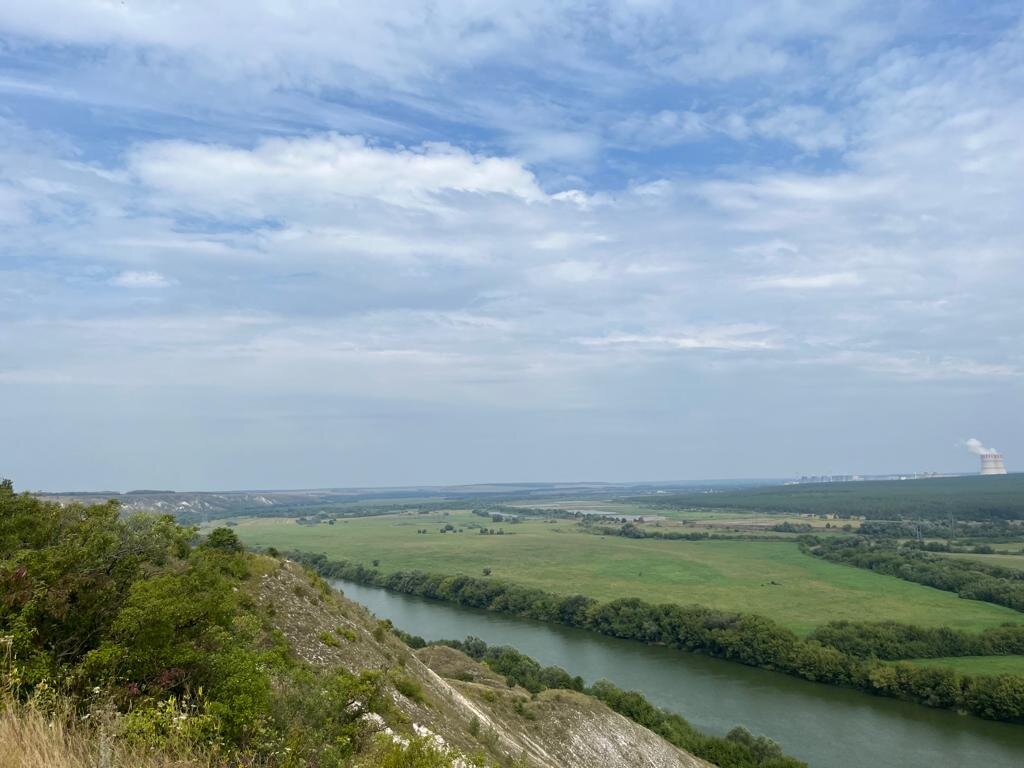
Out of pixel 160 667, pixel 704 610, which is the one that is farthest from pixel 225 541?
pixel 704 610

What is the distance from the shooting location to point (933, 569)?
3344 inches

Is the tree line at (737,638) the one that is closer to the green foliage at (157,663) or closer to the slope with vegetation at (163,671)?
the slope with vegetation at (163,671)

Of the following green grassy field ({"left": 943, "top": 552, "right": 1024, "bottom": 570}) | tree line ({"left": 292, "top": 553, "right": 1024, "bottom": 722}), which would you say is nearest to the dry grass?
tree line ({"left": 292, "top": 553, "right": 1024, "bottom": 722})

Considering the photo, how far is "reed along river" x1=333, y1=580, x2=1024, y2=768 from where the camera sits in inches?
1448

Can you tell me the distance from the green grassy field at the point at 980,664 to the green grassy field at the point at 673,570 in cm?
792

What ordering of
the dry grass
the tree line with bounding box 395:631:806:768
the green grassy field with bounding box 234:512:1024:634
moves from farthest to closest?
the green grassy field with bounding box 234:512:1024:634 < the tree line with bounding box 395:631:806:768 < the dry grass

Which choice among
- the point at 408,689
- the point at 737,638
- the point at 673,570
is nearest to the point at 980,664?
the point at 737,638

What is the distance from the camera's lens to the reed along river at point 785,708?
36781 mm

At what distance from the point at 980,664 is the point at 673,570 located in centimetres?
4744

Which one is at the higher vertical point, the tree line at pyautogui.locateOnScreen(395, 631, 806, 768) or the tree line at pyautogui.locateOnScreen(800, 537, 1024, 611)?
the tree line at pyautogui.locateOnScreen(395, 631, 806, 768)

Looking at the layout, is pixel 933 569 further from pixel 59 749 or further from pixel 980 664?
pixel 59 749

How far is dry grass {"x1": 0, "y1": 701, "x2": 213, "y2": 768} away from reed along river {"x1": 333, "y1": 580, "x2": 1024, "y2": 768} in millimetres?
39746

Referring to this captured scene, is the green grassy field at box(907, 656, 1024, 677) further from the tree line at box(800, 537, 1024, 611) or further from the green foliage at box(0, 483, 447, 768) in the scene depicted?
the green foliage at box(0, 483, 447, 768)

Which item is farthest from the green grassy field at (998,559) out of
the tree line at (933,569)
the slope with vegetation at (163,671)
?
the slope with vegetation at (163,671)
